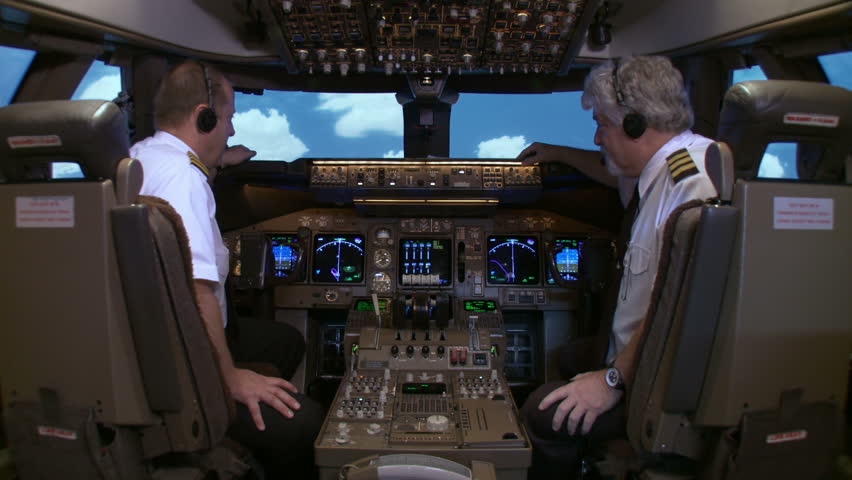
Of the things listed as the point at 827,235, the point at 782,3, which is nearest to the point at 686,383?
the point at 827,235

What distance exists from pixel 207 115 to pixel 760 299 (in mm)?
1587

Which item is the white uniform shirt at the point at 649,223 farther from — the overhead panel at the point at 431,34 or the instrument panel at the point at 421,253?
the instrument panel at the point at 421,253

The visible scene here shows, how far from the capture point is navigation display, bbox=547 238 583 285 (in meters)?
2.77

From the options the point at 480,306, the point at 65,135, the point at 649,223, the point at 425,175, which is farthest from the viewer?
the point at 480,306

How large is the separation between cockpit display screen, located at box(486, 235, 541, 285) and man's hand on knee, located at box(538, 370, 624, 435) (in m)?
1.42

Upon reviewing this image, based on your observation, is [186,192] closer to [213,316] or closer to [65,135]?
[213,316]

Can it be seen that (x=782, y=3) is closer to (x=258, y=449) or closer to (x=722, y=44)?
(x=722, y=44)

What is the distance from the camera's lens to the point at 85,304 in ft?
3.46

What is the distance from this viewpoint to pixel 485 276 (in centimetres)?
285

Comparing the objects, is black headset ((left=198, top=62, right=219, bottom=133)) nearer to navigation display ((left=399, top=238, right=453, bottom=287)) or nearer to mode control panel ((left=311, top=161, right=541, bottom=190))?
mode control panel ((left=311, top=161, right=541, bottom=190))

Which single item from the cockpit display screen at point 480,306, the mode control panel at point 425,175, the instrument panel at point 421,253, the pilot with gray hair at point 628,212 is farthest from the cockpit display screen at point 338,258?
the pilot with gray hair at point 628,212

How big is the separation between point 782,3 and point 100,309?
2.25m

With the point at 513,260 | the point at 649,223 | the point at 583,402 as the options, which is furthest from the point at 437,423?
the point at 513,260

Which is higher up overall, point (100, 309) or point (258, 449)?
point (100, 309)
